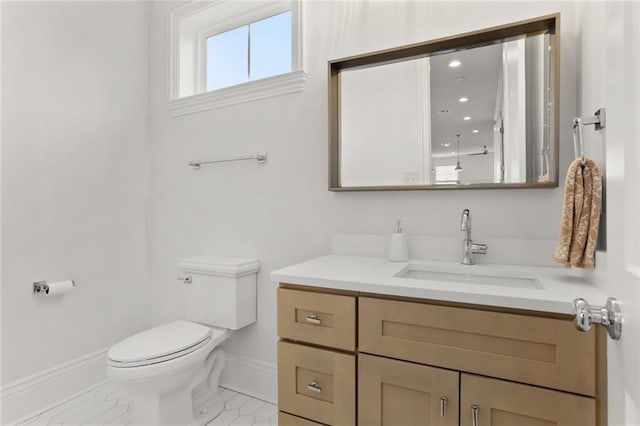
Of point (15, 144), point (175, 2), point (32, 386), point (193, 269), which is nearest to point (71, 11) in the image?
point (175, 2)

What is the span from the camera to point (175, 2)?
233 cm

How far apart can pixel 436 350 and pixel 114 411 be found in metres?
1.76

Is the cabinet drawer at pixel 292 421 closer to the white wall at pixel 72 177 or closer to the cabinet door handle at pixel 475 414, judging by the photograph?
the cabinet door handle at pixel 475 414

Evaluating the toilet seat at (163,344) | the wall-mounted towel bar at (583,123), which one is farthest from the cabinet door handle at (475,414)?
the toilet seat at (163,344)

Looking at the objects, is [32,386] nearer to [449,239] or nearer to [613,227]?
[449,239]

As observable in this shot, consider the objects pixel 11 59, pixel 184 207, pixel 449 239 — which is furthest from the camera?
pixel 184 207

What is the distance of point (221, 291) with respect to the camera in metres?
1.88

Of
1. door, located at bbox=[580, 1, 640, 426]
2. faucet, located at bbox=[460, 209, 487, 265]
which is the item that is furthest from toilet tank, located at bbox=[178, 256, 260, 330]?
door, located at bbox=[580, 1, 640, 426]

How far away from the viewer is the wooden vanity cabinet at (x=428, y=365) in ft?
2.91

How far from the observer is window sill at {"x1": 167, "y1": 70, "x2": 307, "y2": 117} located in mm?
1866

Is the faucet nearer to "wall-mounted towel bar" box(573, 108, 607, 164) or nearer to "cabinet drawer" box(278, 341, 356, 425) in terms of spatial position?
"wall-mounted towel bar" box(573, 108, 607, 164)

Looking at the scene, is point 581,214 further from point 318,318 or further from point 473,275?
point 318,318

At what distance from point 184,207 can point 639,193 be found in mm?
2277

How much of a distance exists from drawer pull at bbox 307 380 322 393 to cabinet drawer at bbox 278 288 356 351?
148 mm
